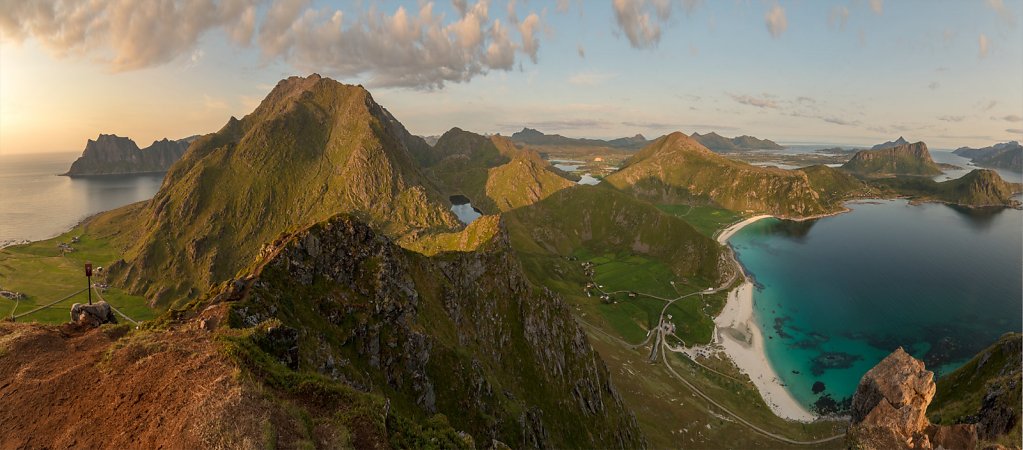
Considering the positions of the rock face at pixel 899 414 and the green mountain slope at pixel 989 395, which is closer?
the rock face at pixel 899 414

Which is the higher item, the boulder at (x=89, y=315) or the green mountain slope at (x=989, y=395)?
the boulder at (x=89, y=315)

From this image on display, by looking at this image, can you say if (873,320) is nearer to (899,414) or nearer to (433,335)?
(899,414)

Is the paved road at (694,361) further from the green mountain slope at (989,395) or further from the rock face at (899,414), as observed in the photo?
the rock face at (899,414)

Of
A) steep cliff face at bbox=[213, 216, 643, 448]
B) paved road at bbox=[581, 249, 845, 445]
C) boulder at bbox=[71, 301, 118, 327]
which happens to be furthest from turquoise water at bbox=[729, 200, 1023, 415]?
boulder at bbox=[71, 301, 118, 327]

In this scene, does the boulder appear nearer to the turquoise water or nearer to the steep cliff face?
the steep cliff face

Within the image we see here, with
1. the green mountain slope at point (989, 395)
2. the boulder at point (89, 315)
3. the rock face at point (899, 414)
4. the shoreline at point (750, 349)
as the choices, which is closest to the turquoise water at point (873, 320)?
the shoreline at point (750, 349)

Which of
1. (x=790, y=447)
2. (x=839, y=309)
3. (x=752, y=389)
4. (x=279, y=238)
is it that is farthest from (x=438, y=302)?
(x=839, y=309)

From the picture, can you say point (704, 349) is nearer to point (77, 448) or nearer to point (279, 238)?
point (279, 238)

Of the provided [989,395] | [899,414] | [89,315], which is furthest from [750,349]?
[89,315]
